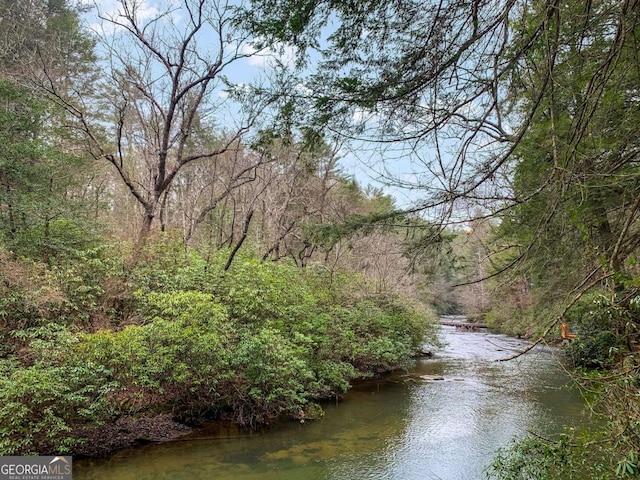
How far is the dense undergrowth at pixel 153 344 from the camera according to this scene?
16.4 ft

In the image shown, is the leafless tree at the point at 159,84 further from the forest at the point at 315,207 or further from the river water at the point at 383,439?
the river water at the point at 383,439

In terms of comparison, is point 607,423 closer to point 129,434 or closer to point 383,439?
point 383,439

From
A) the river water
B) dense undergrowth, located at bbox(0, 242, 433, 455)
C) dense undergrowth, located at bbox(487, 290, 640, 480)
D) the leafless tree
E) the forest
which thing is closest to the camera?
dense undergrowth, located at bbox(487, 290, 640, 480)

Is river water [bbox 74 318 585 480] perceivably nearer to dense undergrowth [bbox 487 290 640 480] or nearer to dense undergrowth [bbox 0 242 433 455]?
dense undergrowth [bbox 487 290 640 480]

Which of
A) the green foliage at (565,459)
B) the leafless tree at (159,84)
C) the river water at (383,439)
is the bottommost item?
the river water at (383,439)

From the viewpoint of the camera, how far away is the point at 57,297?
618cm

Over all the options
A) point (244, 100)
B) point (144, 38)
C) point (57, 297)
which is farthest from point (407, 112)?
point (144, 38)

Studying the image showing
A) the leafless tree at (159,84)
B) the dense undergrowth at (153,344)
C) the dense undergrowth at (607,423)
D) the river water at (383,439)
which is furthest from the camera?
the leafless tree at (159,84)

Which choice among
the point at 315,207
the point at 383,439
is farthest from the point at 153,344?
the point at 315,207

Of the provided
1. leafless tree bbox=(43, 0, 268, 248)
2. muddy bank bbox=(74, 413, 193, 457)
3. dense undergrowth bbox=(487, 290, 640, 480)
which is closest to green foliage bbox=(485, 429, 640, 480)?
dense undergrowth bbox=(487, 290, 640, 480)

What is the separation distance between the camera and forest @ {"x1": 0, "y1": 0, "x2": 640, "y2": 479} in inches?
104

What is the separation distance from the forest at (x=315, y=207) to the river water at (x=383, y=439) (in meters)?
0.57

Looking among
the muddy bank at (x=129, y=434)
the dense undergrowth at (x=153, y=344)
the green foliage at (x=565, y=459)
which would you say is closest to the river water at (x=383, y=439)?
the muddy bank at (x=129, y=434)

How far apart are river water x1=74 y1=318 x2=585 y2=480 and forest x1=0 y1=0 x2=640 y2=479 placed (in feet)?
1.88
